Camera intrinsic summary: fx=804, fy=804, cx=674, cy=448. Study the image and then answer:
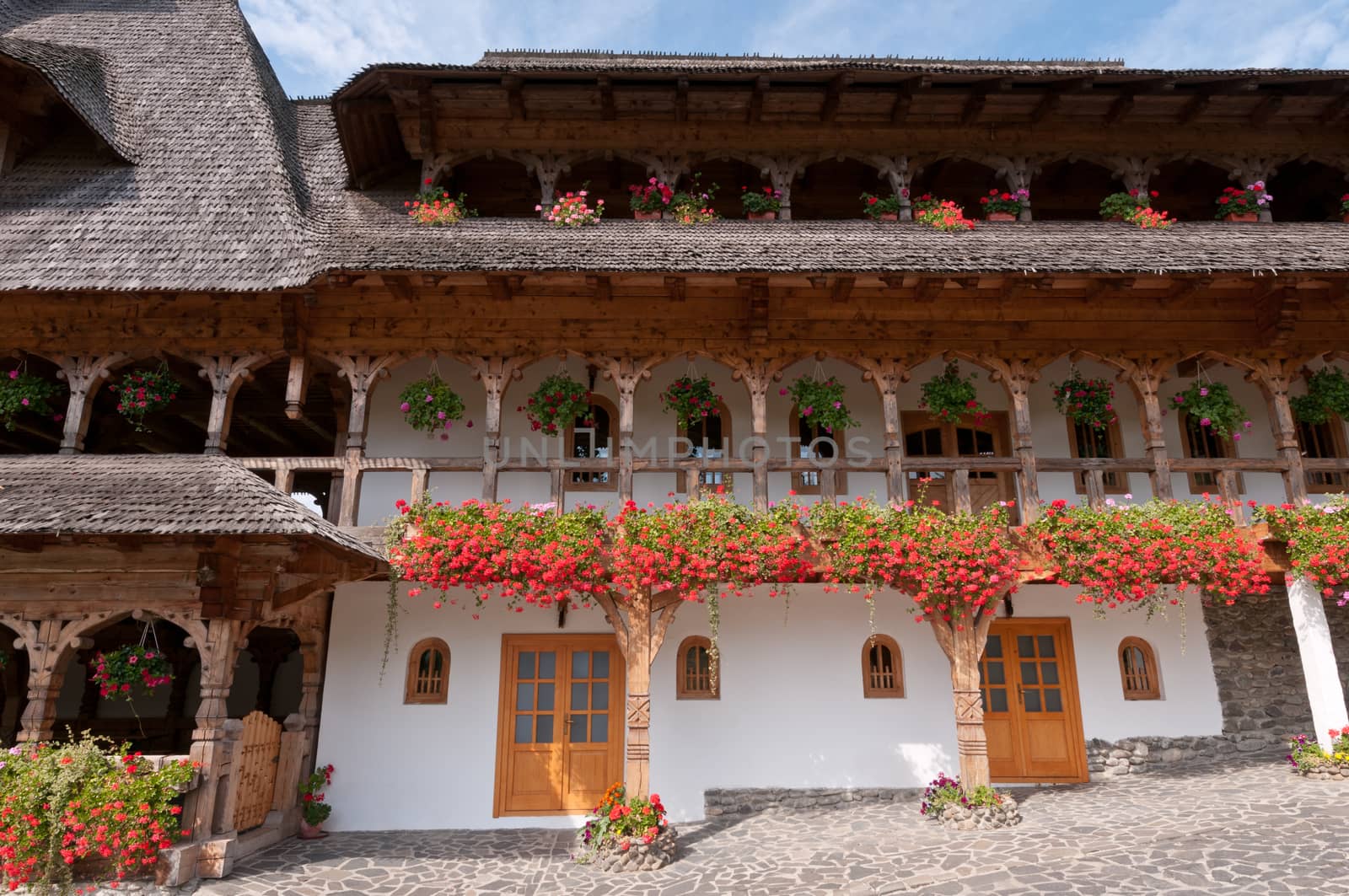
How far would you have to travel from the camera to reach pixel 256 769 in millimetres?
8094

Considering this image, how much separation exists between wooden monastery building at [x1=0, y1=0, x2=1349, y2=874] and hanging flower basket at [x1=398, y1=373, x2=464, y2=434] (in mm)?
403

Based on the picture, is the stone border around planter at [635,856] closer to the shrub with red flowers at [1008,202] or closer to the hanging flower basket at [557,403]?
the hanging flower basket at [557,403]

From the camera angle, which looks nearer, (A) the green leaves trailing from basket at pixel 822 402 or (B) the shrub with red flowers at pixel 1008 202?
(A) the green leaves trailing from basket at pixel 822 402

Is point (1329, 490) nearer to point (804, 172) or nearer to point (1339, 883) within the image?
point (1339, 883)

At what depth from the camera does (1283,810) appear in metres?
7.32

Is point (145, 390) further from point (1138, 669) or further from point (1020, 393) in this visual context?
point (1138, 669)

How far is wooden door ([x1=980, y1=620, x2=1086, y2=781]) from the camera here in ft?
32.0

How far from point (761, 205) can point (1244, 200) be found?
21.1ft

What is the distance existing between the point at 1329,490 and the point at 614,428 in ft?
31.1

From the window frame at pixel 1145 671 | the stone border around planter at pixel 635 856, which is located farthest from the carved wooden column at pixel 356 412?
the window frame at pixel 1145 671

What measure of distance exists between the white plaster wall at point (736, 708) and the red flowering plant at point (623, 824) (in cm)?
157

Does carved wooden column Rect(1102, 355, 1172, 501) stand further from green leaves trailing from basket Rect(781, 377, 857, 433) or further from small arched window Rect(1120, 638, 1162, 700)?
green leaves trailing from basket Rect(781, 377, 857, 433)

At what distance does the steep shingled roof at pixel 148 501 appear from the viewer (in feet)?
22.5

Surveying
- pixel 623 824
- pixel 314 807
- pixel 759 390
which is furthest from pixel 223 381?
pixel 623 824
